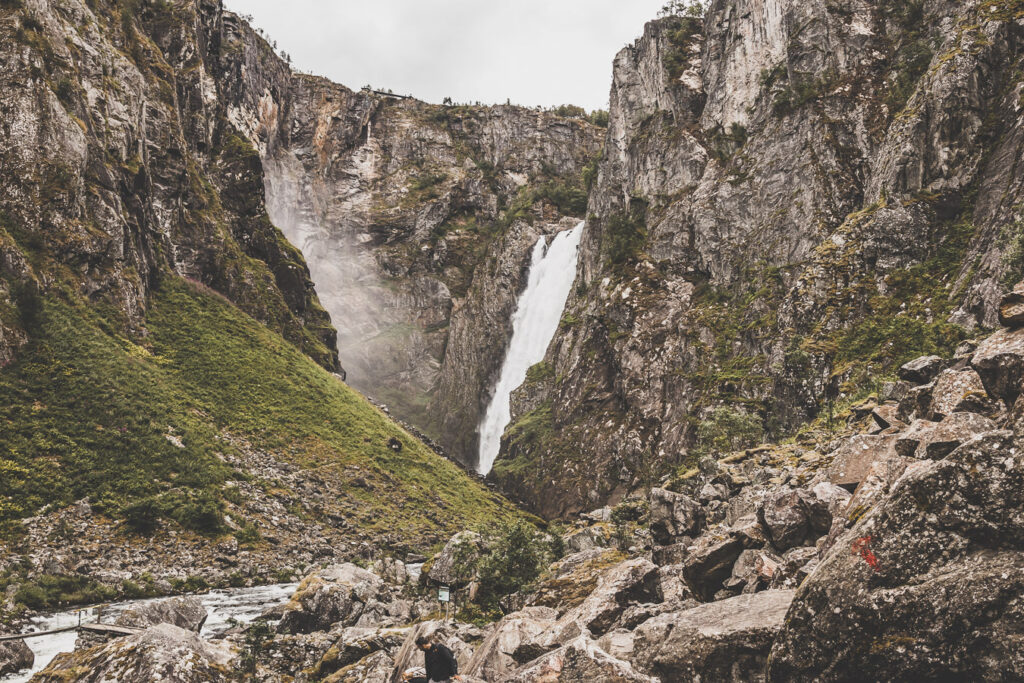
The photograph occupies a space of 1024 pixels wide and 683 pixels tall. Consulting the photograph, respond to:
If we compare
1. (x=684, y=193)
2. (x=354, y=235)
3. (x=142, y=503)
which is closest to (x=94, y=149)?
(x=142, y=503)

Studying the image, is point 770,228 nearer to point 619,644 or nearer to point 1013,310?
point 1013,310

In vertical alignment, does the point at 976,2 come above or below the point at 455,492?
above

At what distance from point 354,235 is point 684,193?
84.7 meters

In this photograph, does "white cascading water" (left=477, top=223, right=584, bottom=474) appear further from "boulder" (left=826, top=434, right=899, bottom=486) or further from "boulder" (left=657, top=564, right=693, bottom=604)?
"boulder" (left=826, top=434, right=899, bottom=486)

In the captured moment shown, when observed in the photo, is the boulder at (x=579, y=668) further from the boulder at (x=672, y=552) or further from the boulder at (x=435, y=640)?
the boulder at (x=672, y=552)

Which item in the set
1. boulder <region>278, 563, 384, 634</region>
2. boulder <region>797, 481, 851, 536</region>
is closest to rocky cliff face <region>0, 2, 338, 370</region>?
boulder <region>278, 563, 384, 634</region>

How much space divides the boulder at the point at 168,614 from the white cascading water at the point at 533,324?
6087cm

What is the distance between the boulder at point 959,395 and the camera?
945 cm

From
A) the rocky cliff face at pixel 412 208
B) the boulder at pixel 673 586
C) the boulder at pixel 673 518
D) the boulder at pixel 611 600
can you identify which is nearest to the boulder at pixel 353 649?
the boulder at pixel 611 600

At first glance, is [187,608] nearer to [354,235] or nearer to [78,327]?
[78,327]

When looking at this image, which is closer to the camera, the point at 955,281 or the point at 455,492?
the point at 955,281

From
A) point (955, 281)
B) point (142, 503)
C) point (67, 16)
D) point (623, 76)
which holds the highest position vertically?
point (623, 76)

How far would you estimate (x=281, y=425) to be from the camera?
4719 centimetres

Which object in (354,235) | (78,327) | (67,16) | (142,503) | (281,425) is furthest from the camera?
(354,235)
